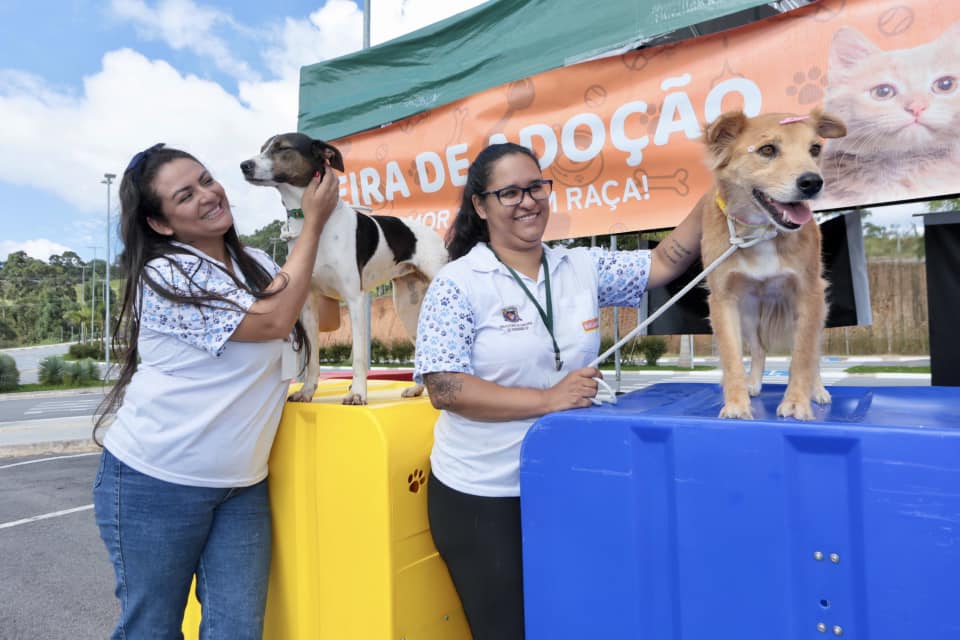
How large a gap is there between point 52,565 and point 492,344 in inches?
162

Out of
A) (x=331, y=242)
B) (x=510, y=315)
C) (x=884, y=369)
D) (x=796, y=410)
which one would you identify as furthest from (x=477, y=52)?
(x=884, y=369)

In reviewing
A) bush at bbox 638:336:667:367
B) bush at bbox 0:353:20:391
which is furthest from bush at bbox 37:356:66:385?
bush at bbox 638:336:667:367

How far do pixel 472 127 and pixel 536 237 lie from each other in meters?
1.79

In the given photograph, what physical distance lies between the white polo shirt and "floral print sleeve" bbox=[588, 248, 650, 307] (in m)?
0.14

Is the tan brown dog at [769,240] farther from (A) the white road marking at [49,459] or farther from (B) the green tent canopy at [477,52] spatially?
(A) the white road marking at [49,459]

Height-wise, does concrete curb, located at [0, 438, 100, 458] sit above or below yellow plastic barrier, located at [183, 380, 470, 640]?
below

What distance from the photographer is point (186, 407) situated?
1.67 metres

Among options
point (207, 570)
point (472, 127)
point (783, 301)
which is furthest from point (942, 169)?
point (207, 570)

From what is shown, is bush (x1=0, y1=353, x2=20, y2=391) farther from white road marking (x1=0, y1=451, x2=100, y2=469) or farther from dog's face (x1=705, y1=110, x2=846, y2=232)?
dog's face (x1=705, y1=110, x2=846, y2=232)

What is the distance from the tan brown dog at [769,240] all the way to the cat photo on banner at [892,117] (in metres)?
0.86

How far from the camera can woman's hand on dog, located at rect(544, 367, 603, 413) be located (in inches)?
59.8

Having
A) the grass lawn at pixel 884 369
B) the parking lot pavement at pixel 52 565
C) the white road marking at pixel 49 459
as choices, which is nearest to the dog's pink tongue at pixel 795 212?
the parking lot pavement at pixel 52 565

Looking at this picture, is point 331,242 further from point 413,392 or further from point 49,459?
point 49,459

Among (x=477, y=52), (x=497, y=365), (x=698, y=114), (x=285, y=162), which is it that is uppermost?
(x=477, y=52)
